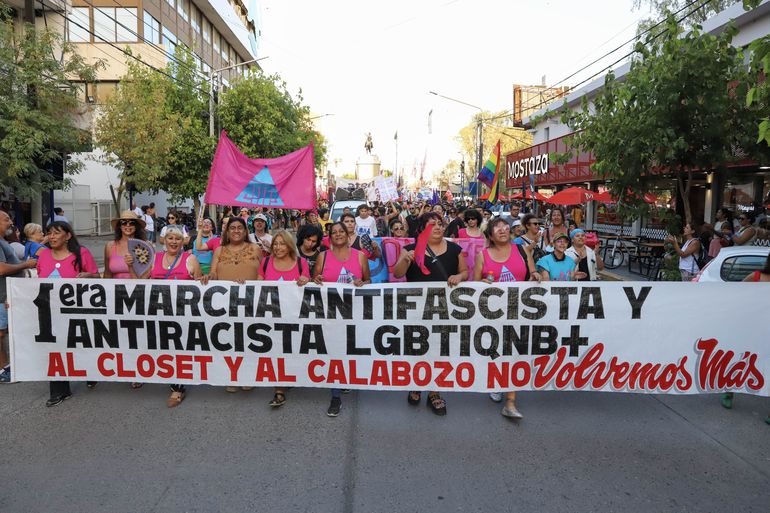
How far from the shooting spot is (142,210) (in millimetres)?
23703

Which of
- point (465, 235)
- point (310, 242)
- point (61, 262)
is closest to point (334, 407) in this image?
point (310, 242)

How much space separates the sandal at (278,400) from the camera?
5.15 metres

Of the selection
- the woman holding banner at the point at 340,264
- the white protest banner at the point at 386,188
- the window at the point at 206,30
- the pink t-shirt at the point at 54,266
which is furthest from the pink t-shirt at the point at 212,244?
the window at the point at 206,30

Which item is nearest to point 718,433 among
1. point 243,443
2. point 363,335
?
point 363,335

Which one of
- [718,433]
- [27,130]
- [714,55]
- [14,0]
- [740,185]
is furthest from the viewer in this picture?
[14,0]

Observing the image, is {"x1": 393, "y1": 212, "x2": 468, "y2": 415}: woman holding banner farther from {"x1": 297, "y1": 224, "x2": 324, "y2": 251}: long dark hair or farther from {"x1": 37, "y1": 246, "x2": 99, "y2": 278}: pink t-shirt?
{"x1": 37, "y1": 246, "x2": 99, "y2": 278}: pink t-shirt

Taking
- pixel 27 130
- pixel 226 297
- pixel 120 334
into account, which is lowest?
pixel 120 334

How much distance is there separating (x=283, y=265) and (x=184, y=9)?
39.2 metres

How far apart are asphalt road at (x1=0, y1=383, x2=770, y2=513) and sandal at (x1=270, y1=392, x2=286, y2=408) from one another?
0.09 m

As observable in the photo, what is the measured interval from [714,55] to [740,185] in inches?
292

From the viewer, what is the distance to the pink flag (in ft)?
23.4

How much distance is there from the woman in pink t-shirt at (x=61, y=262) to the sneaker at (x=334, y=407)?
2.46 metres

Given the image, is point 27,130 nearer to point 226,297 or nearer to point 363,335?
point 226,297

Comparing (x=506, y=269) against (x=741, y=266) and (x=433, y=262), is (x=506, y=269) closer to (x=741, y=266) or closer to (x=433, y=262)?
(x=433, y=262)
